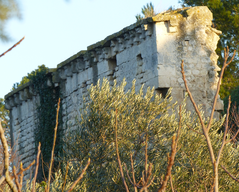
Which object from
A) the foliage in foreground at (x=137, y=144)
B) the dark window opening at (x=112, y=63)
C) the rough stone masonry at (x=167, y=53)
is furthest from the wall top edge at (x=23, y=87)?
the foliage in foreground at (x=137, y=144)

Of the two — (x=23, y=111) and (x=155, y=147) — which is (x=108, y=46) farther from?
(x=23, y=111)

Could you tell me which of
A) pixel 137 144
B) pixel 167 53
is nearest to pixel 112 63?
pixel 167 53

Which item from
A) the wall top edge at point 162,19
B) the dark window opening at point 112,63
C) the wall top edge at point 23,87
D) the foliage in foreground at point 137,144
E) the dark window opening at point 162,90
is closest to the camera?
the foliage in foreground at point 137,144

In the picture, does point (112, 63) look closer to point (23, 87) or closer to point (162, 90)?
point (162, 90)

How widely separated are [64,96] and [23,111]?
98.5 inches

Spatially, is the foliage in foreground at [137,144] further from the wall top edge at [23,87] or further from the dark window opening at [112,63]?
the wall top edge at [23,87]

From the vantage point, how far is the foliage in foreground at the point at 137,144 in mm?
4598

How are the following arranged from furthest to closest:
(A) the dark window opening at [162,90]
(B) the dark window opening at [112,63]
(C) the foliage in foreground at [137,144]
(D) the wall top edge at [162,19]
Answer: (B) the dark window opening at [112,63] → (D) the wall top edge at [162,19] → (A) the dark window opening at [162,90] → (C) the foliage in foreground at [137,144]

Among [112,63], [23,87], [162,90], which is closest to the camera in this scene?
[162,90]

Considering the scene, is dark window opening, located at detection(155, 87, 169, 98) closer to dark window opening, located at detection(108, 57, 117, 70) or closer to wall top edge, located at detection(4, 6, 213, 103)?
wall top edge, located at detection(4, 6, 213, 103)

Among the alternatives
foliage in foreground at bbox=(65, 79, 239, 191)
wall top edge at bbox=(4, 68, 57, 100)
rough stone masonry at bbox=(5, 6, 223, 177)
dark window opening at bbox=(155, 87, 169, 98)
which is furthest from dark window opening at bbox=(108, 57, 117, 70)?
foliage in foreground at bbox=(65, 79, 239, 191)

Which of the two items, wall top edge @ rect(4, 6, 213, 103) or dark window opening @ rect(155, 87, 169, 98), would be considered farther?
wall top edge @ rect(4, 6, 213, 103)

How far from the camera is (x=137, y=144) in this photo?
17.1 ft

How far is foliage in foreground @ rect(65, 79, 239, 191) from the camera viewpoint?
4.60 m
